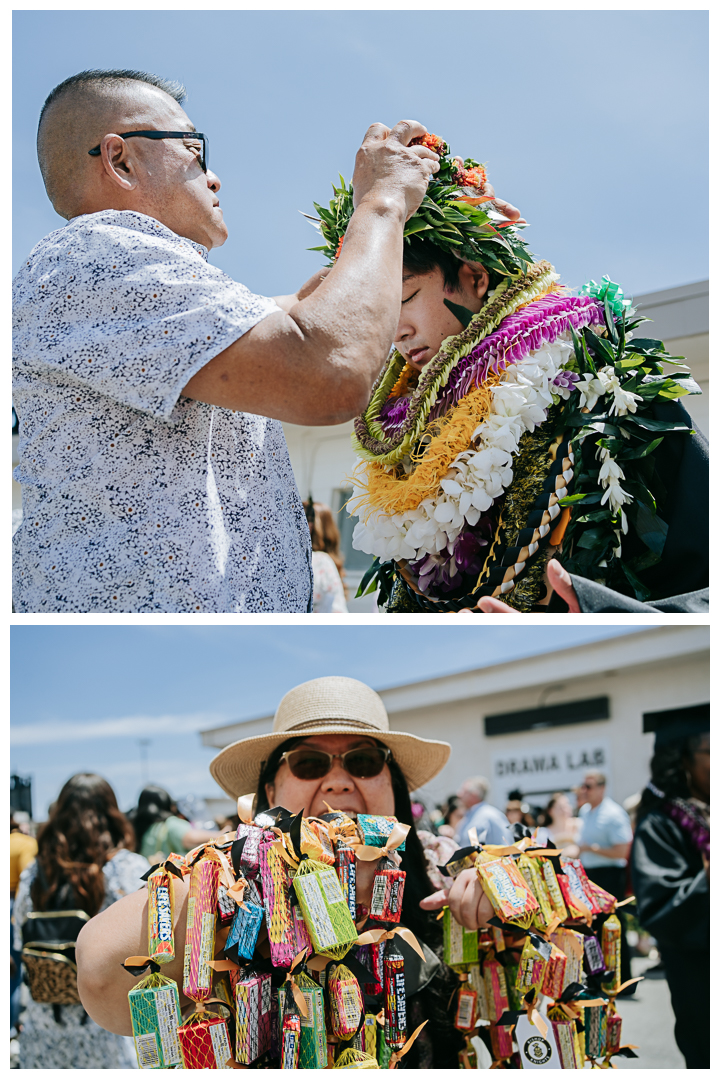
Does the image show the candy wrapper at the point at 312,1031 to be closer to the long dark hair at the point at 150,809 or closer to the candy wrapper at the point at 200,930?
the candy wrapper at the point at 200,930

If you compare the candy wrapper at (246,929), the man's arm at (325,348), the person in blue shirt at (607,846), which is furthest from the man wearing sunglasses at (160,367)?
the person in blue shirt at (607,846)

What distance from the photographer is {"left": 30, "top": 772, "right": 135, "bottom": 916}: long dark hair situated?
3.98m

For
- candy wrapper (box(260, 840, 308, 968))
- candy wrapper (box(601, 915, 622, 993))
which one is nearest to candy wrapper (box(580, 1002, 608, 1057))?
candy wrapper (box(601, 915, 622, 993))

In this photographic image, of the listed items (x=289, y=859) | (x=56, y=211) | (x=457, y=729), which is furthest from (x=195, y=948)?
(x=457, y=729)

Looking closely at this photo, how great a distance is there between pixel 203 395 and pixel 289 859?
94 cm

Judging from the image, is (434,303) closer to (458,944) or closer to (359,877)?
(359,877)

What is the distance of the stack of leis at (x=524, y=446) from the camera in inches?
81.7

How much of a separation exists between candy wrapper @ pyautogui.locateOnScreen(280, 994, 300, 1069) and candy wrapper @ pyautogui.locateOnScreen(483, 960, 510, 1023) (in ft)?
1.77

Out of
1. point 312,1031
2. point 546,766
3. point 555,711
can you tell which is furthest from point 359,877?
point 546,766

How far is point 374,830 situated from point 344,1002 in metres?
0.34

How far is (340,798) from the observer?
205cm

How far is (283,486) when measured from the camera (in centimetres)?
189

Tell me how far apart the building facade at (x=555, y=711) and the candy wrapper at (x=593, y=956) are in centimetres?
714

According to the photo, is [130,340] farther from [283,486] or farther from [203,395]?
[283,486]
